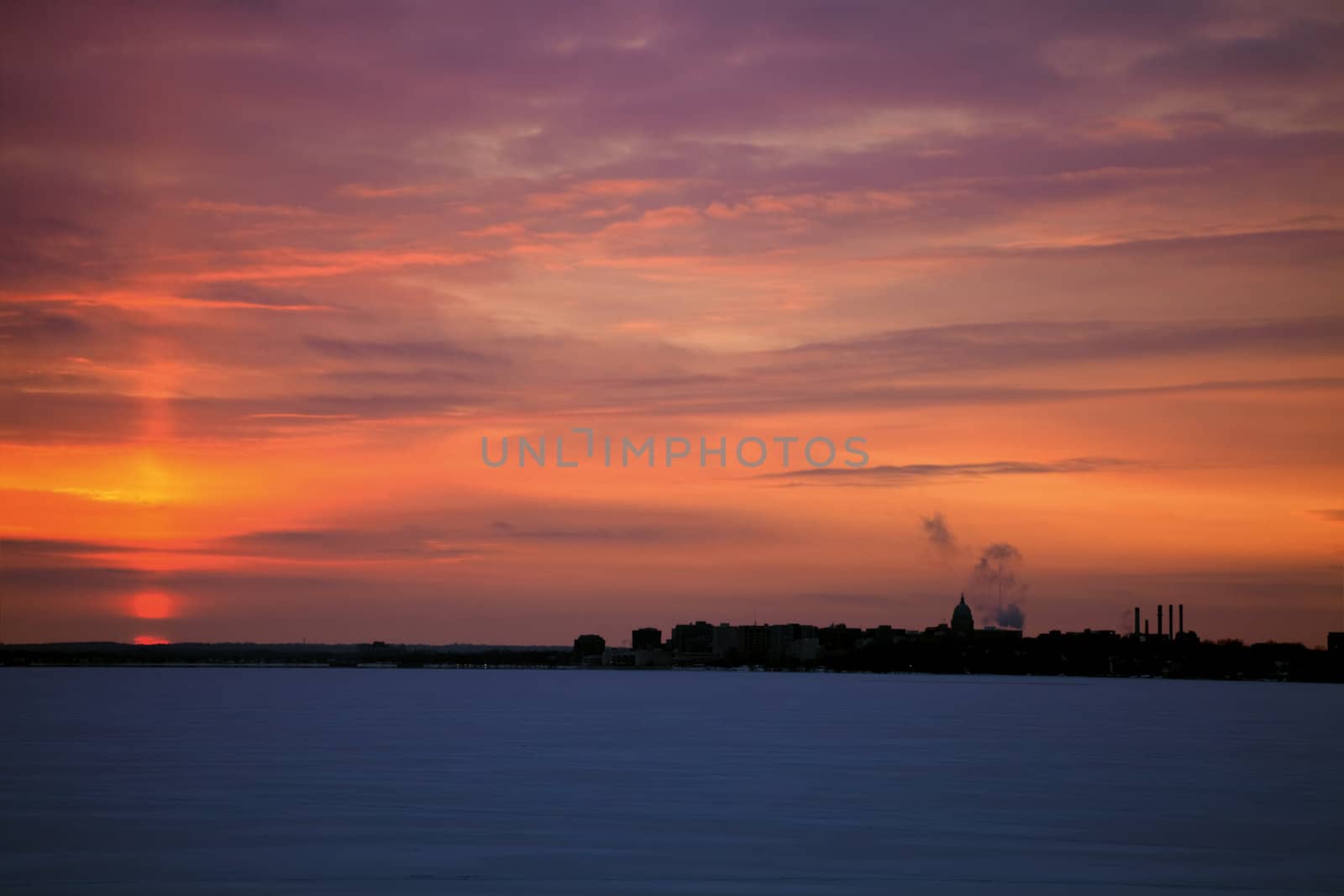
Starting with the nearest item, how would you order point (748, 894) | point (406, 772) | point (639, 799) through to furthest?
point (748, 894) → point (639, 799) → point (406, 772)

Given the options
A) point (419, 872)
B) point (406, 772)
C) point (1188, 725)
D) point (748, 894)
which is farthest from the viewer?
point (1188, 725)

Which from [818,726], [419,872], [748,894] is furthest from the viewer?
[818,726]

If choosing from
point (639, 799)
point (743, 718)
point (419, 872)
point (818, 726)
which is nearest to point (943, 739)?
point (818, 726)

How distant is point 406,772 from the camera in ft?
228

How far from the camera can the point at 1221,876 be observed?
40.8 m

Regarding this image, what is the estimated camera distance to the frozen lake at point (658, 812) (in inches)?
1564

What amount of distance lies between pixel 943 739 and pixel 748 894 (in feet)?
224

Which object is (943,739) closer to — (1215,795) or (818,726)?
(818,726)

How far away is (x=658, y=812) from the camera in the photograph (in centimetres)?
5441

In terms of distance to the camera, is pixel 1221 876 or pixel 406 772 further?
pixel 406 772

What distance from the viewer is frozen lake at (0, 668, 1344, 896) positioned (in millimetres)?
39719

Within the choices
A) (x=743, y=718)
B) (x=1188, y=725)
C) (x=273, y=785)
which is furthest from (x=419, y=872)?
(x=1188, y=725)

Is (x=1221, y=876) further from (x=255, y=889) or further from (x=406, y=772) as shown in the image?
(x=406, y=772)

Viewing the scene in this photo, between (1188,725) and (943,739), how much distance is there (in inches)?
1745
